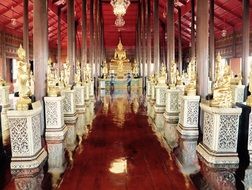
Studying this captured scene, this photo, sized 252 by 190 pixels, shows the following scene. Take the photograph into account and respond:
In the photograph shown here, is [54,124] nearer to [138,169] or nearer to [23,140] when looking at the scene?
[23,140]

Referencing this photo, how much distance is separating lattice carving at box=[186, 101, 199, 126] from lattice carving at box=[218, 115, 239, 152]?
205 centimetres

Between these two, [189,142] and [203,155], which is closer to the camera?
[203,155]

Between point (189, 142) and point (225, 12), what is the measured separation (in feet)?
51.5

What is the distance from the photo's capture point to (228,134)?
5363 mm

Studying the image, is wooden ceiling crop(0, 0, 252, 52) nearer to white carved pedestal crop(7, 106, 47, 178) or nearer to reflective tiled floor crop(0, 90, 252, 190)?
reflective tiled floor crop(0, 90, 252, 190)

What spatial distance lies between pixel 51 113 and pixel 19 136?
2278mm

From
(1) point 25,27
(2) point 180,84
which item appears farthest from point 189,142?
(1) point 25,27

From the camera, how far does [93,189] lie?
4168mm

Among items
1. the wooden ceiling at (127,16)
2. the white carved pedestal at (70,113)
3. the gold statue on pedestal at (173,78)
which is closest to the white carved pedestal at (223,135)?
the white carved pedestal at (70,113)

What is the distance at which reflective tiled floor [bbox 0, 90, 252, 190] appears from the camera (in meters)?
4.33

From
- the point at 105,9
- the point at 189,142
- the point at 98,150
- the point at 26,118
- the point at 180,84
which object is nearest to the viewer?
the point at 26,118

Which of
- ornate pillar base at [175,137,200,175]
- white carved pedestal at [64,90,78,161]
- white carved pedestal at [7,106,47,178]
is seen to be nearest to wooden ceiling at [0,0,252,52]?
white carved pedestal at [64,90,78,161]

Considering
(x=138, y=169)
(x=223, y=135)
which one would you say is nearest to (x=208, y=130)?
(x=223, y=135)

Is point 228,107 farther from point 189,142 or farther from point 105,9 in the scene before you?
point 105,9
